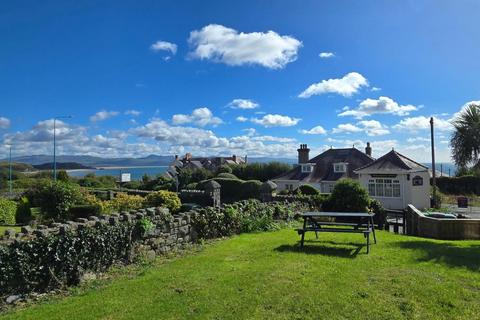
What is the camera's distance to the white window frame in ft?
89.8

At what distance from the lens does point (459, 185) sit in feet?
118

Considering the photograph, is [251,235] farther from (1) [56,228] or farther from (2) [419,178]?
(2) [419,178]

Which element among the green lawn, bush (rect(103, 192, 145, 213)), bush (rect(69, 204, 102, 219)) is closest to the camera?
the green lawn

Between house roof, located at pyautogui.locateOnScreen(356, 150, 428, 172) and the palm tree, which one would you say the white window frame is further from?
the palm tree

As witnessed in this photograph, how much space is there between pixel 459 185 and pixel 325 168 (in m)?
13.9

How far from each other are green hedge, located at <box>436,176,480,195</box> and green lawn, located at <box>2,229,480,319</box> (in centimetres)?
3245

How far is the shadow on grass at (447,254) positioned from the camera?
269 inches

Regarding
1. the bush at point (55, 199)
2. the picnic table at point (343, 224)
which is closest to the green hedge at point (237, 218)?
the picnic table at point (343, 224)

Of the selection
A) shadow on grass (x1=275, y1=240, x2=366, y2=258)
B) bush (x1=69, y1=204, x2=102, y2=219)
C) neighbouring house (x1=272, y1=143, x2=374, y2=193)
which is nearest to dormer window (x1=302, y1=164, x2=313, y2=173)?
neighbouring house (x1=272, y1=143, x2=374, y2=193)

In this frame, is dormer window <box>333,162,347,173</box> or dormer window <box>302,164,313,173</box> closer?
dormer window <box>333,162,347,173</box>

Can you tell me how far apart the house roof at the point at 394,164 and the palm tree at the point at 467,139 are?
629 inches

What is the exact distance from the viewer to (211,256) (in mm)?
7988

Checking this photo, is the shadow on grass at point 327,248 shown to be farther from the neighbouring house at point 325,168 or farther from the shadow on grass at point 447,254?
the neighbouring house at point 325,168

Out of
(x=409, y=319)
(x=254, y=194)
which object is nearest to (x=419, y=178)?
(x=254, y=194)
